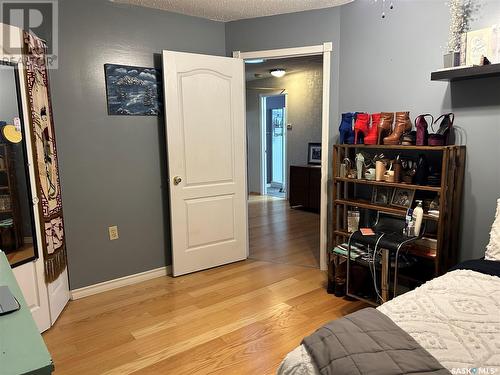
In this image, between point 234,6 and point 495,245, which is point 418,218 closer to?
point 495,245

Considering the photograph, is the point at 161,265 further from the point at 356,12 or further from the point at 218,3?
the point at 356,12

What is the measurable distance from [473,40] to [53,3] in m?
2.83

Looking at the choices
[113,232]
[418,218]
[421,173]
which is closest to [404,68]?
[421,173]

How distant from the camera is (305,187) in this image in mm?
5945

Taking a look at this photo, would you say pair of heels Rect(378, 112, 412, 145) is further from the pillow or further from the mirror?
the mirror

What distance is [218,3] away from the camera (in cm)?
297

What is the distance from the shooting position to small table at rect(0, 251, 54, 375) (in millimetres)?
806

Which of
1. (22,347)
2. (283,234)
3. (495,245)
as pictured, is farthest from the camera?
(283,234)

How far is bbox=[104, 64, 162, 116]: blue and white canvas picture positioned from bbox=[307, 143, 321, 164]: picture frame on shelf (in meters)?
3.53

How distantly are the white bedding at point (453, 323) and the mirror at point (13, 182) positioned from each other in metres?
1.84

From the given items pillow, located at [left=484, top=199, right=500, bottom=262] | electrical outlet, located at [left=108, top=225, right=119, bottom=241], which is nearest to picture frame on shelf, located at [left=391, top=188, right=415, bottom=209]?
pillow, located at [left=484, top=199, right=500, bottom=262]

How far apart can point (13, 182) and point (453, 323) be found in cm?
245

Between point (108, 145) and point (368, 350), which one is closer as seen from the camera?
point (368, 350)

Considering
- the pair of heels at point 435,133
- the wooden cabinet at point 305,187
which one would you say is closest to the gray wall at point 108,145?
the pair of heels at point 435,133
